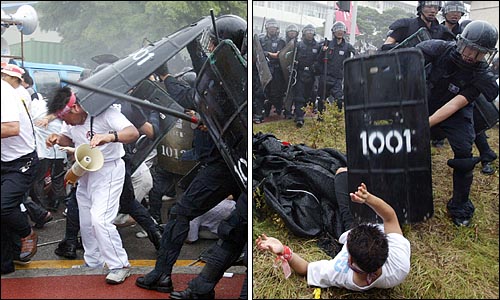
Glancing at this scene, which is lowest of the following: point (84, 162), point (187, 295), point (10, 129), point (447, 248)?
point (187, 295)

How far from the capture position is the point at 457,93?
1.78m

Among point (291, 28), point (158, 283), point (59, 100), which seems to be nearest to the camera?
point (59, 100)

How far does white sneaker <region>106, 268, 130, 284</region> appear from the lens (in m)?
1.65

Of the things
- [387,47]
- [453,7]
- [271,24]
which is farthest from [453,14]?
[271,24]

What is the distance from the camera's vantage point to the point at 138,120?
1612 millimetres

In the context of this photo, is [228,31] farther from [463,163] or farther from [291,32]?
[463,163]

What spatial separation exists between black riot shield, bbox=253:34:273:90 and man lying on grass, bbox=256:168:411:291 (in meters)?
0.44

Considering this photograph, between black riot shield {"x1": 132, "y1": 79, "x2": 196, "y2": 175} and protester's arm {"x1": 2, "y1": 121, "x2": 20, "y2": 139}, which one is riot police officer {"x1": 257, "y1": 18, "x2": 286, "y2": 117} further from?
protester's arm {"x1": 2, "y1": 121, "x2": 20, "y2": 139}

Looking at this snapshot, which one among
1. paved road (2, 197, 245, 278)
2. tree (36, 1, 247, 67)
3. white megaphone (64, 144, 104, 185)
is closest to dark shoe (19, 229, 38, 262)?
paved road (2, 197, 245, 278)

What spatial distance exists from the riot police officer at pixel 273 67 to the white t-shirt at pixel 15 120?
813 millimetres

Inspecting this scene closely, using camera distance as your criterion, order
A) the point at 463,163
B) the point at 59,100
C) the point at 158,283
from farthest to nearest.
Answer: the point at 463,163 < the point at 158,283 < the point at 59,100

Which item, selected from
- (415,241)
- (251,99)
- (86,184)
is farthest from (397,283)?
(86,184)

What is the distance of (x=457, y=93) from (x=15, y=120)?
1.45 metres

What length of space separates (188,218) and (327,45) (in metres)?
0.78
